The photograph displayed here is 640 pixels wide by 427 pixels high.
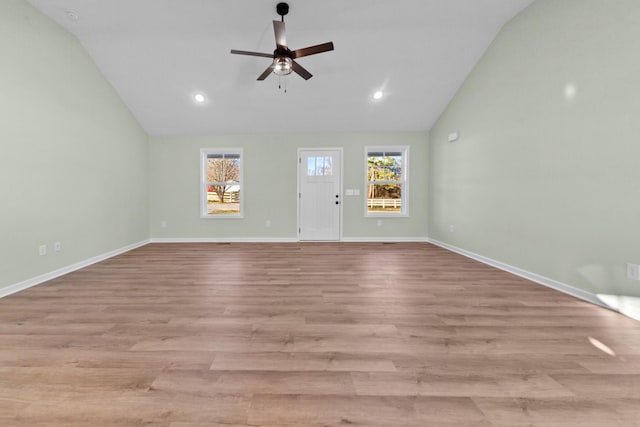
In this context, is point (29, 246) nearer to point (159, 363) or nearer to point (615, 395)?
point (159, 363)

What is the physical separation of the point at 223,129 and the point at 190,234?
2.40 metres

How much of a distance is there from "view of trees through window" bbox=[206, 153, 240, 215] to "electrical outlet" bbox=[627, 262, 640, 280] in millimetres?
5701

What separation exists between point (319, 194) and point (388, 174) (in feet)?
5.34

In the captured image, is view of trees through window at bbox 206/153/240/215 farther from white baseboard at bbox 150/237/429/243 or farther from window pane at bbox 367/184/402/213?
window pane at bbox 367/184/402/213

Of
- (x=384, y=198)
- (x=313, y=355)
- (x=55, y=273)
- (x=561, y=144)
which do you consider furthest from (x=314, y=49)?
(x=55, y=273)

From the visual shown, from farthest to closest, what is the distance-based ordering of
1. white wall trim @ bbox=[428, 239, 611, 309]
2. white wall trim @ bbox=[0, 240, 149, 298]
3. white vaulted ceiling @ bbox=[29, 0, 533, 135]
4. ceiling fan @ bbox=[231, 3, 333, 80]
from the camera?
white vaulted ceiling @ bbox=[29, 0, 533, 135], ceiling fan @ bbox=[231, 3, 333, 80], white wall trim @ bbox=[0, 240, 149, 298], white wall trim @ bbox=[428, 239, 611, 309]

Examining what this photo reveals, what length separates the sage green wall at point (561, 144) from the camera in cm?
212

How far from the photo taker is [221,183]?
5547 mm

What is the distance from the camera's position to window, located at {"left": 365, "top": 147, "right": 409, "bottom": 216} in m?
5.58

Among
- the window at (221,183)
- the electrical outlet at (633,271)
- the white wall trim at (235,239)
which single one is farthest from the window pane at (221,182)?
the electrical outlet at (633,271)

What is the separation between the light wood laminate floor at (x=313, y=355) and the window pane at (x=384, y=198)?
10.3ft

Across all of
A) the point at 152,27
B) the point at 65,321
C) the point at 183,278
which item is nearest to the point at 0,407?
the point at 65,321

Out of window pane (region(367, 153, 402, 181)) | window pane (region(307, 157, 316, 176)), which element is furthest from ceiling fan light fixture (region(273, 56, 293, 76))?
window pane (region(367, 153, 402, 181))

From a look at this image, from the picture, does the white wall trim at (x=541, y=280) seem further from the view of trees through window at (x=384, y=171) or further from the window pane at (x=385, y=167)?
the window pane at (x=385, y=167)
